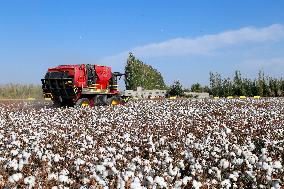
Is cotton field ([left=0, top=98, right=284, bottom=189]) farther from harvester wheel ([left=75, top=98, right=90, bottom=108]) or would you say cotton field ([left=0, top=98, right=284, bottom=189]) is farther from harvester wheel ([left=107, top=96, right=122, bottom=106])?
harvester wheel ([left=107, top=96, right=122, bottom=106])

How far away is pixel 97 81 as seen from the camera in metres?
28.2

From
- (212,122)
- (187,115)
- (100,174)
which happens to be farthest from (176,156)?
(187,115)

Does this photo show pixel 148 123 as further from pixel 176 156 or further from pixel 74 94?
pixel 74 94

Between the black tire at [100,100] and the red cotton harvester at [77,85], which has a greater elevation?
the red cotton harvester at [77,85]

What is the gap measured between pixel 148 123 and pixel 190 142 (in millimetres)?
5290

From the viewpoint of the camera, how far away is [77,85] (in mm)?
26406

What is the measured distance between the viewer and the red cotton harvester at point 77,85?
26500mm

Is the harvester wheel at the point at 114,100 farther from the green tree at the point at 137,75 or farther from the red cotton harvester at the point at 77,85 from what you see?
the green tree at the point at 137,75

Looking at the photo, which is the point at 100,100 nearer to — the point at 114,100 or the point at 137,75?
the point at 114,100

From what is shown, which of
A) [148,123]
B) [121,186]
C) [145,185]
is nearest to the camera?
[121,186]

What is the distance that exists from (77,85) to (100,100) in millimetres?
2479

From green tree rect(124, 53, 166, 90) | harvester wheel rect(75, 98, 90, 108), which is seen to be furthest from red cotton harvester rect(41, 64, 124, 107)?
green tree rect(124, 53, 166, 90)

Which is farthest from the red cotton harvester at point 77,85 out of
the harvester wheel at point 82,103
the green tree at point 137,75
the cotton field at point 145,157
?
the green tree at point 137,75

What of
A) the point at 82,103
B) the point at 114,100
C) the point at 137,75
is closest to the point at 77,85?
the point at 82,103
